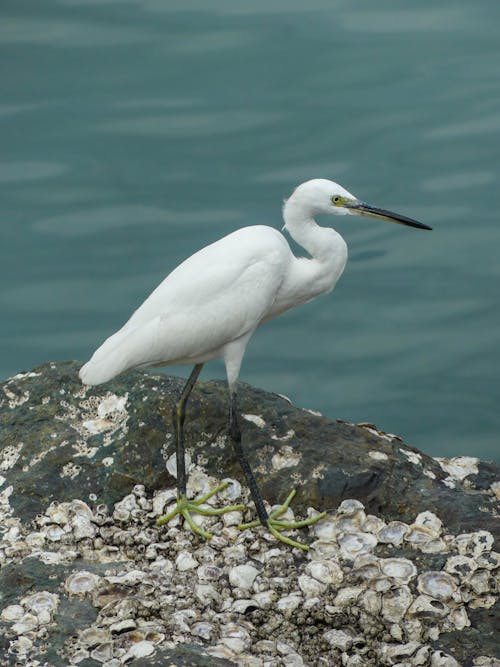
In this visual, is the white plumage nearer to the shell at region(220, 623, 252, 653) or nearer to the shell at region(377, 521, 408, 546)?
the shell at region(377, 521, 408, 546)

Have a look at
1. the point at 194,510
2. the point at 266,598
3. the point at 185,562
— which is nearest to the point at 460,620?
the point at 266,598

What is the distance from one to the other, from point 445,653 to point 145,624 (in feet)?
3.35

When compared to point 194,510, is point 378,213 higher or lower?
higher

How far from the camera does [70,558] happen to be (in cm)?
427

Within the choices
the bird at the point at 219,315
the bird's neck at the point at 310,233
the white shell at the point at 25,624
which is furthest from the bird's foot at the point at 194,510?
the bird's neck at the point at 310,233

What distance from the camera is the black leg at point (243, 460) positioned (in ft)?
15.0

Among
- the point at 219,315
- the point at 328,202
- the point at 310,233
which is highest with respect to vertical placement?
the point at 328,202

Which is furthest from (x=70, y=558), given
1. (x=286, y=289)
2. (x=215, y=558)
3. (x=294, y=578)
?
(x=286, y=289)

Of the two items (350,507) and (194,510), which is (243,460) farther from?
(350,507)

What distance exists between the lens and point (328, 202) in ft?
16.1

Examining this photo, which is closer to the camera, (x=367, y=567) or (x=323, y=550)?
(x=367, y=567)

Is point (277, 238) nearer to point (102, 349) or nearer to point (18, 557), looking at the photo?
point (102, 349)

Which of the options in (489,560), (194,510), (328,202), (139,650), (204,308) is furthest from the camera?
(328,202)

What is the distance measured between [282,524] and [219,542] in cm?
26
